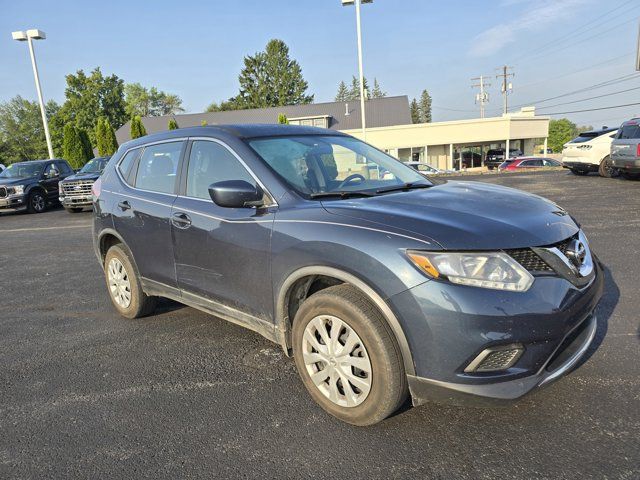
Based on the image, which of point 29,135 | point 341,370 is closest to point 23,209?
point 341,370

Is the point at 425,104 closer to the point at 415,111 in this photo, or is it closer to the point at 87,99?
the point at 415,111

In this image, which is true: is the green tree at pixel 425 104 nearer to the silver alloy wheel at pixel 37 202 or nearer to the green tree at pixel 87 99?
the green tree at pixel 87 99

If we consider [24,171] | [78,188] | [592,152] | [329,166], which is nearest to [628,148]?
[592,152]

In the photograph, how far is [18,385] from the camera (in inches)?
133

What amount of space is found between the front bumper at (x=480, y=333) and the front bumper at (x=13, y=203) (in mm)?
16118

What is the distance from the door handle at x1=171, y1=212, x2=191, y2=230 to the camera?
3.52 metres

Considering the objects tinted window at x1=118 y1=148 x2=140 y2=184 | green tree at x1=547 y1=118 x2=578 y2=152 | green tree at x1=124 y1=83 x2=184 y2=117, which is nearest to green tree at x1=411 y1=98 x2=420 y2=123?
green tree at x1=547 y1=118 x2=578 y2=152

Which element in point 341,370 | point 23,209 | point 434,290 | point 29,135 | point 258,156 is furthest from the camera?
point 29,135

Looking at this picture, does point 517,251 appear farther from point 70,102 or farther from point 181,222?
point 70,102

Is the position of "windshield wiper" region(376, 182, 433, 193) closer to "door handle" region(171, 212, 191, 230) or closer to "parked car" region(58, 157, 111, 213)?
"door handle" region(171, 212, 191, 230)

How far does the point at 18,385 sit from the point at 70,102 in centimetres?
7505

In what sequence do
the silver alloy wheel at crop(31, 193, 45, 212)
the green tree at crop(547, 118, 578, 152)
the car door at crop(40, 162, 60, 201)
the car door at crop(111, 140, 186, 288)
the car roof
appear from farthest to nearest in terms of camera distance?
the green tree at crop(547, 118, 578, 152) → the car door at crop(40, 162, 60, 201) → the silver alloy wheel at crop(31, 193, 45, 212) → the car door at crop(111, 140, 186, 288) → the car roof

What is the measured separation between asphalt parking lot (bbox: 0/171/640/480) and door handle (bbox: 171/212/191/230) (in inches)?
42.3

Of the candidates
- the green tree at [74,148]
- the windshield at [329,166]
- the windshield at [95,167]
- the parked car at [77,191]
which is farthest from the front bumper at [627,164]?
the green tree at [74,148]
